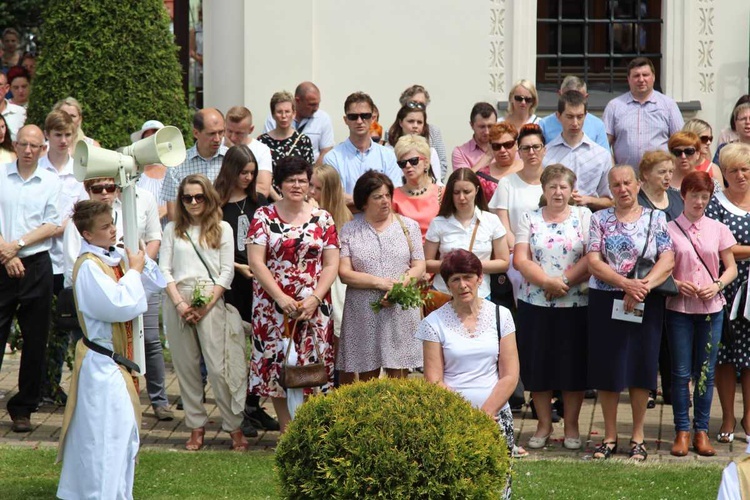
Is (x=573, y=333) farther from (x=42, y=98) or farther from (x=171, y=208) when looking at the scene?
(x=42, y=98)

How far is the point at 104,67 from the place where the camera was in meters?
14.1

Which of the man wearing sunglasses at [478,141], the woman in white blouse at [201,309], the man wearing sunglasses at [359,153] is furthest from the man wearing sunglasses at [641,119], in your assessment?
the woman in white blouse at [201,309]

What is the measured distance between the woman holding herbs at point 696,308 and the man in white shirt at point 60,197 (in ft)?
16.0

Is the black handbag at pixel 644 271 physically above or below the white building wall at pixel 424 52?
below

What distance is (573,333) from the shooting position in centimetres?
995

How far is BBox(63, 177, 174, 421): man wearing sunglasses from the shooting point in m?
9.79

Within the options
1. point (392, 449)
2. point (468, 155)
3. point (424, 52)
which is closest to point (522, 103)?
point (468, 155)

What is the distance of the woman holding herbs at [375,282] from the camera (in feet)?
32.1

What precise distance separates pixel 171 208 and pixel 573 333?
11.0 ft

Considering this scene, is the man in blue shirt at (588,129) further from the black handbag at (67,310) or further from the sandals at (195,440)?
the black handbag at (67,310)

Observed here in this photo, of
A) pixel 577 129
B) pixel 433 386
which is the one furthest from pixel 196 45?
pixel 433 386

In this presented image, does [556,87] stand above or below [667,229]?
above

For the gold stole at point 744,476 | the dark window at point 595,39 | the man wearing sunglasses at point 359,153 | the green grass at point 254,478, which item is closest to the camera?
the gold stole at point 744,476

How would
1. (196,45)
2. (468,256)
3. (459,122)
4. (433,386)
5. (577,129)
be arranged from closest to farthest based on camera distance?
1. (433,386)
2. (468,256)
3. (577,129)
4. (459,122)
5. (196,45)
